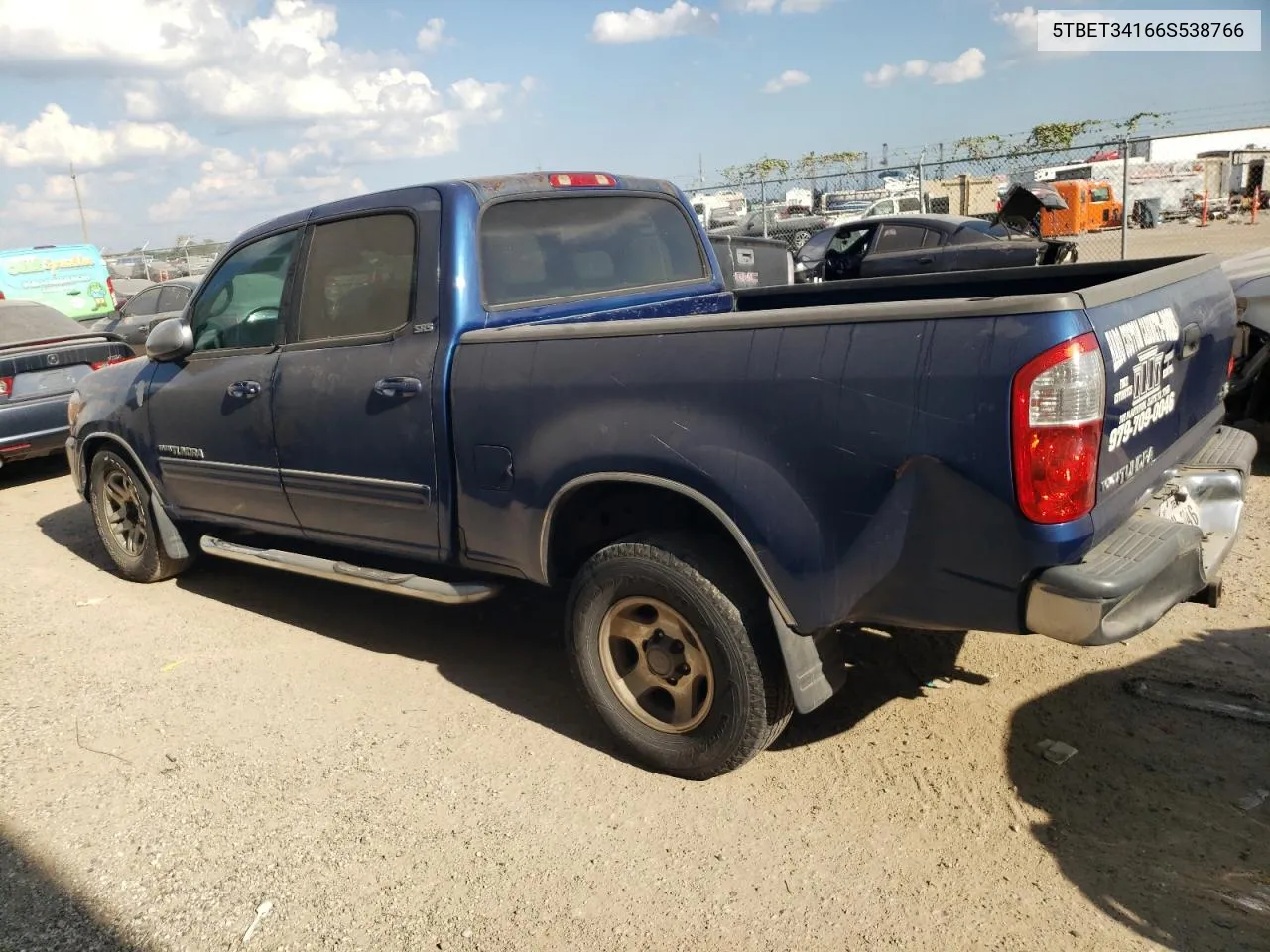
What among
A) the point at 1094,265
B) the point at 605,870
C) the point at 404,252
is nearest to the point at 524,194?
the point at 404,252

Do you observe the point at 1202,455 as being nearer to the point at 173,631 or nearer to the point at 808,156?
the point at 173,631

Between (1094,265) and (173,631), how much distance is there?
4.61 m

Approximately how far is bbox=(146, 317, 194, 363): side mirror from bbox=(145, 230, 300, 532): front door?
0.21ft

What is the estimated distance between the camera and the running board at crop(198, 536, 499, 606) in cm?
385

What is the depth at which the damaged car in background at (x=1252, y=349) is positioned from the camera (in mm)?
5953

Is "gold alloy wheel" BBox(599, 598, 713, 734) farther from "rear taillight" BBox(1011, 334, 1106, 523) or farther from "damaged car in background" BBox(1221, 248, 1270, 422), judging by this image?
"damaged car in background" BBox(1221, 248, 1270, 422)

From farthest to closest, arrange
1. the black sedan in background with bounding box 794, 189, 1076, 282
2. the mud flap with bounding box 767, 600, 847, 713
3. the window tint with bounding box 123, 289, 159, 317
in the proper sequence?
the window tint with bounding box 123, 289, 159, 317, the black sedan in background with bounding box 794, 189, 1076, 282, the mud flap with bounding box 767, 600, 847, 713

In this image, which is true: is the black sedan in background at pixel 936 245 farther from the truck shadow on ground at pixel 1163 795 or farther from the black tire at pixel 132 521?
the black tire at pixel 132 521

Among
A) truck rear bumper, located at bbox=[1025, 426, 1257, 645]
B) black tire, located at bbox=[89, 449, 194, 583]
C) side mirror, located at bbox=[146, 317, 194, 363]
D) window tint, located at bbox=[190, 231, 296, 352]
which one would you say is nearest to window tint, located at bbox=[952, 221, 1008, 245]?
truck rear bumper, located at bbox=[1025, 426, 1257, 645]

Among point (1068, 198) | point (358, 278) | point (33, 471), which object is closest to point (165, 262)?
point (33, 471)

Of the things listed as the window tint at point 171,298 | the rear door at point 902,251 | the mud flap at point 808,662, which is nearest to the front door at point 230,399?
the mud flap at point 808,662

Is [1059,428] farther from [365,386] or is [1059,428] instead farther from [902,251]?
[902,251]

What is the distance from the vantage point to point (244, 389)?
4535 mm

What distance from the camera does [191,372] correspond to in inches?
193
